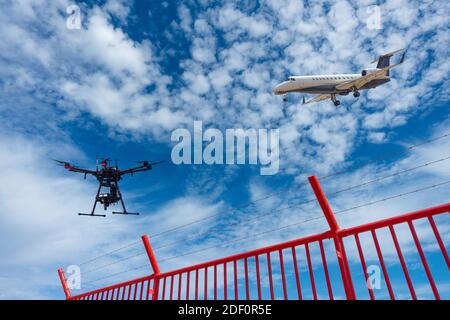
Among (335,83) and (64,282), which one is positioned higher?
(335,83)

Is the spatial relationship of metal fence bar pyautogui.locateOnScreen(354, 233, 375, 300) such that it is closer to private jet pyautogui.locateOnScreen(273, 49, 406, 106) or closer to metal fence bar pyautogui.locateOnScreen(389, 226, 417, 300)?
metal fence bar pyautogui.locateOnScreen(389, 226, 417, 300)

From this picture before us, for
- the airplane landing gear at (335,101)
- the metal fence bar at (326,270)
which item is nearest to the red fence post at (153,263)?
the metal fence bar at (326,270)

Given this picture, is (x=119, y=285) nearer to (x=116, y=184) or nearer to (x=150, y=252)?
(x=150, y=252)

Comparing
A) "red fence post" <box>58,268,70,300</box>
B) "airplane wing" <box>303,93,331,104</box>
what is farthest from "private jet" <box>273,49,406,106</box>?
"red fence post" <box>58,268,70,300</box>

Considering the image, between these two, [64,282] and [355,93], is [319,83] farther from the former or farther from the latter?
[64,282]

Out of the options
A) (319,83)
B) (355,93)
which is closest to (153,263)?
(319,83)

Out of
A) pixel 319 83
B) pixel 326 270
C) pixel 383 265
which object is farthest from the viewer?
pixel 319 83
